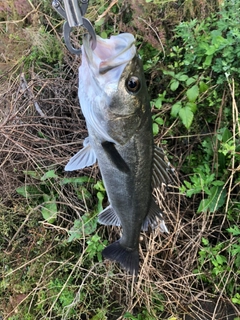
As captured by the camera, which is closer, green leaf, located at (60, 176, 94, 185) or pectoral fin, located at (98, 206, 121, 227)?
pectoral fin, located at (98, 206, 121, 227)

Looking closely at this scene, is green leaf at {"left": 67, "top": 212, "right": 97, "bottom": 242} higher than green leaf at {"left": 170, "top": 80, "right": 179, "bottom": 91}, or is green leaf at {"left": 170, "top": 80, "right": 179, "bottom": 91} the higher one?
green leaf at {"left": 170, "top": 80, "right": 179, "bottom": 91}

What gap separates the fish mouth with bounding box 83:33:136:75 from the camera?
4.08 feet

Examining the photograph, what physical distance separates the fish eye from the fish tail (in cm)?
100

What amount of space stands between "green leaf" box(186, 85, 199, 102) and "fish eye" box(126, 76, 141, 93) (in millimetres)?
1312

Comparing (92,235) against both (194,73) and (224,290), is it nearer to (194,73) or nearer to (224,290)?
(224,290)

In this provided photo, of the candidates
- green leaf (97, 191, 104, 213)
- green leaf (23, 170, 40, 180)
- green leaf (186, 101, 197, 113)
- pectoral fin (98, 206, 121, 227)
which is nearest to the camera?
pectoral fin (98, 206, 121, 227)

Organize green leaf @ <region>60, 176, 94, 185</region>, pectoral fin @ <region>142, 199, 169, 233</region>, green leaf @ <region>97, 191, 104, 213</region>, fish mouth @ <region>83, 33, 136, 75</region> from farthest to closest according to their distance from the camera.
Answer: green leaf @ <region>60, 176, 94, 185</region>, green leaf @ <region>97, 191, 104, 213</region>, pectoral fin @ <region>142, 199, 169, 233</region>, fish mouth @ <region>83, 33, 136, 75</region>

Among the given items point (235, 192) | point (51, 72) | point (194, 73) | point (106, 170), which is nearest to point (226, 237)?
point (235, 192)

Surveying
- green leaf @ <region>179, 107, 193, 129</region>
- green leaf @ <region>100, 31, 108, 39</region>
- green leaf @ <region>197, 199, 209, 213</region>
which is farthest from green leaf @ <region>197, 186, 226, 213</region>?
green leaf @ <region>100, 31, 108, 39</region>

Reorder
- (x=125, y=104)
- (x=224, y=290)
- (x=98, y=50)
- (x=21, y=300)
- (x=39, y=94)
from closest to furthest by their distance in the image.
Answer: (x=98, y=50) → (x=125, y=104) → (x=224, y=290) → (x=21, y=300) → (x=39, y=94)

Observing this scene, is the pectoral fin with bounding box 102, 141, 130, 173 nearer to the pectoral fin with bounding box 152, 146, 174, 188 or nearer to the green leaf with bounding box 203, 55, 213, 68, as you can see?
the pectoral fin with bounding box 152, 146, 174, 188

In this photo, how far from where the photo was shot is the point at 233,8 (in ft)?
8.07

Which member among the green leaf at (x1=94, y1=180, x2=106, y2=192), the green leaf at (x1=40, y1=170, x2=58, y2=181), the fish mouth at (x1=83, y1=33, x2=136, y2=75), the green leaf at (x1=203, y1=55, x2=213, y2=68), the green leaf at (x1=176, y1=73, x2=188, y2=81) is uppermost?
the fish mouth at (x1=83, y1=33, x2=136, y2=75)

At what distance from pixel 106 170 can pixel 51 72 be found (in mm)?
1903
